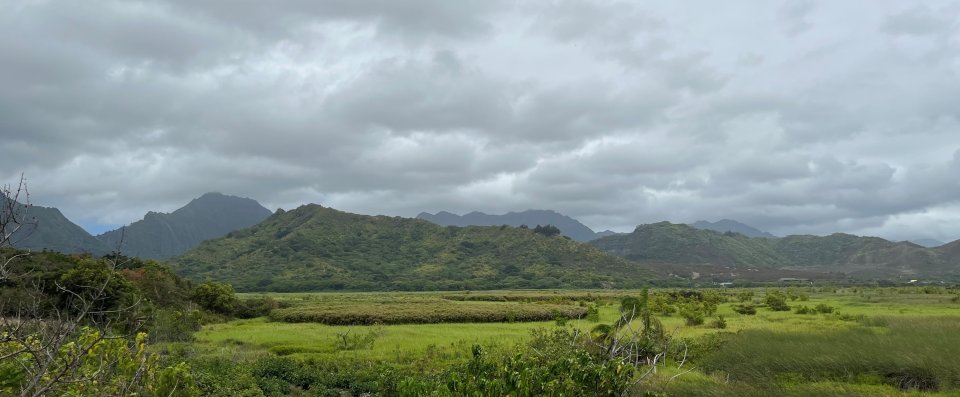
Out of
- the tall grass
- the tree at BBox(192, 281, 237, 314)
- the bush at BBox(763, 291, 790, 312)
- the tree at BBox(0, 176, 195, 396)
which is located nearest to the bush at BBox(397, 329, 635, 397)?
the tree at BBox(0, 176, 195, 396)

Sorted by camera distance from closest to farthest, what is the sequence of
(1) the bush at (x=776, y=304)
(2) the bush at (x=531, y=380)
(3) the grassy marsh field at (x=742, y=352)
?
(2) the bush at (x=531, y=380)
(3) the grassy marsh field at (x=742, y=352)
(1) the bush at (x=776, y=304)

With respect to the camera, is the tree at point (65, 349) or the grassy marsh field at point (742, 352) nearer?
the tree at point (65, 349)

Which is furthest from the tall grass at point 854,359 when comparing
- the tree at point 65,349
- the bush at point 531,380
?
the tree at point 65,349

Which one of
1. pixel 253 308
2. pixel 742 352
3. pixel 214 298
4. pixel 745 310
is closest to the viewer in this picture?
pixel 742 352

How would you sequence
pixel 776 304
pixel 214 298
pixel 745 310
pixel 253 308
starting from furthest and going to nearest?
pixel 253 308 → pixel 214 298 → pixel 776 304 → pixel 745 310

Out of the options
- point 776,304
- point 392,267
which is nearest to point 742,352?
point 776,304

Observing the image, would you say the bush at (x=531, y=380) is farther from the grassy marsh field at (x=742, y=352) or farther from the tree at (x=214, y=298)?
the tree at (x=214, y=298)

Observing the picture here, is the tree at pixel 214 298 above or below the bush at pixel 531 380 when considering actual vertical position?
below

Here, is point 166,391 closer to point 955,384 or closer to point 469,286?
point 955,384

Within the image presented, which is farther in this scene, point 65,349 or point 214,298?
point 214,298

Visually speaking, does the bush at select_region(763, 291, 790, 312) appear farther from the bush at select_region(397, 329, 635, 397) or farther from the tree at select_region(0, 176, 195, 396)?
the tree at select_region(0, 176, 195, 396)

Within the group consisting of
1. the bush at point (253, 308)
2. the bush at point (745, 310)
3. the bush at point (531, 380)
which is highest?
the bush at point (531, 380)

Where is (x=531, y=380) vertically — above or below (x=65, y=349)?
below

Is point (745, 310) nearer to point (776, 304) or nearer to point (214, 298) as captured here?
point (776, 304)
